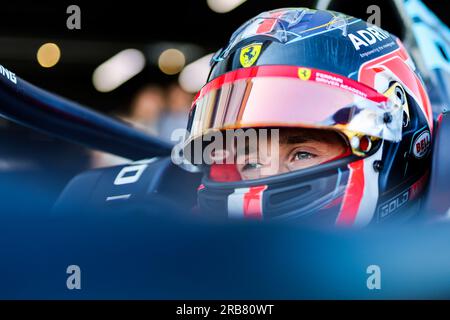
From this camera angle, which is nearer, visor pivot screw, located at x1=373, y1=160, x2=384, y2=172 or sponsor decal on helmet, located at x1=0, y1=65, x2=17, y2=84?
visor pivot screw, located at x1=373, y1=160, x2=384, y2=172

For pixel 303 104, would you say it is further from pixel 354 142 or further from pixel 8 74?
pixel 8 74

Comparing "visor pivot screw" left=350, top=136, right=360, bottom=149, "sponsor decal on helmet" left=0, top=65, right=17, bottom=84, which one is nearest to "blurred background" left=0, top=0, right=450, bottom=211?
"sponsor decal on helmet" left=0, top=65, right=17, bottom=84

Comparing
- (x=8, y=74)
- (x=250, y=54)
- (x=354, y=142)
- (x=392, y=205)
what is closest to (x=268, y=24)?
(x=250, y=54)

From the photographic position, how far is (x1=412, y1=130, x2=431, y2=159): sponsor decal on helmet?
4.20 ft

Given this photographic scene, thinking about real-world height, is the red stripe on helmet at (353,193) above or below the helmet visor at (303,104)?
below

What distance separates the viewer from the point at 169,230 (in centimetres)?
136

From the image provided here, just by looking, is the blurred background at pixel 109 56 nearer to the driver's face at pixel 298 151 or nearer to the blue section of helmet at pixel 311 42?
the blue section of helmet at pixel 311 42

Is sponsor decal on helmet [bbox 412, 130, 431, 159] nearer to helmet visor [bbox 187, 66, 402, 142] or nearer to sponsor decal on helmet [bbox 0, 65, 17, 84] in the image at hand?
helmet visor [bbox 187, 66, 402, 142]

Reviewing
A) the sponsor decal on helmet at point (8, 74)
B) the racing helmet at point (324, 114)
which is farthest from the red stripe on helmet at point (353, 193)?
the sponsor decal on helmet at point (8, 74)

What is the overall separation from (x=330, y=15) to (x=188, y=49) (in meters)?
0.32

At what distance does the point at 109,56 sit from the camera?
1416 mm

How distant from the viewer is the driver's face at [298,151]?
127 centimetres

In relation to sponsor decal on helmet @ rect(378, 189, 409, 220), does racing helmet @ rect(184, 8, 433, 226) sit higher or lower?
higher

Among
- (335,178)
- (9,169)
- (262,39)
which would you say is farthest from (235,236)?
(9,169)
